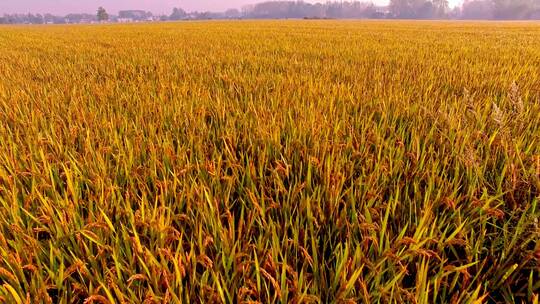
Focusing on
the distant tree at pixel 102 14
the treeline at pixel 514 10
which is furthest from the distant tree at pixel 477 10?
the distant tree at pixel 102 14

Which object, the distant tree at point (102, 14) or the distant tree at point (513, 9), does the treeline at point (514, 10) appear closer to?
the distant tree at point (513, 9)

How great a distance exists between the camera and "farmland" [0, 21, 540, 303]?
28.9 inches

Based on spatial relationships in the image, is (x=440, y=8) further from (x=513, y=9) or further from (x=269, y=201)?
(x=269, y=201)

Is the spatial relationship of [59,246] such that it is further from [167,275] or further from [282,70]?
[282,70]

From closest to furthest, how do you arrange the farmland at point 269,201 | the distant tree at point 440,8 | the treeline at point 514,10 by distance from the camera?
the farmland at point 269,201, the treeline at point 514,10, the distant tree at point 440,8

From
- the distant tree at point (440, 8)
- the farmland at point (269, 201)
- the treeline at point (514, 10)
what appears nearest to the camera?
the farmland at point (269, 201)

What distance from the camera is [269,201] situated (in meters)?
1.06

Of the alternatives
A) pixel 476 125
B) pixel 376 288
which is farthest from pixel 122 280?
pixel 476 125

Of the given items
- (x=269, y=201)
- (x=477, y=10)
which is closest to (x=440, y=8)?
(x=477, y=10)

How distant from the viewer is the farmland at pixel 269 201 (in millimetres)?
733

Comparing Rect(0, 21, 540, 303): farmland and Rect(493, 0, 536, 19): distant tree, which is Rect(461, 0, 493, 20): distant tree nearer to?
Rect(493, 0, 536, 19): distant tree

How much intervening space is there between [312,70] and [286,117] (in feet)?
6.26

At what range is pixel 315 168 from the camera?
120cm

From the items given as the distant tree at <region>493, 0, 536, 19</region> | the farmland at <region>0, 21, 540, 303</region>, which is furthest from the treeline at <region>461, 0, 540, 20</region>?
the farmland at <region>0, 21, 540, 303</region>
